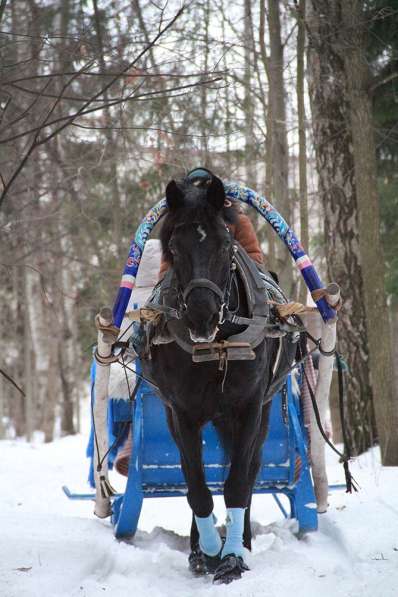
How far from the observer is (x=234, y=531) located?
14.8 ft

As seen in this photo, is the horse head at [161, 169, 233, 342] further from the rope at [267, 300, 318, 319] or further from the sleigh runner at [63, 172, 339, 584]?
the sleigh runner at [63, 172, 339, 584]

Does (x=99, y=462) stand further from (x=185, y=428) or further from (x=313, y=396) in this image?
(x=313, y=396)

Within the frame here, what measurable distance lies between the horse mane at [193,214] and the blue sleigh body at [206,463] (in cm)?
144

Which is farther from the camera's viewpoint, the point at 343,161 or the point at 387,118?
the point at 387,118

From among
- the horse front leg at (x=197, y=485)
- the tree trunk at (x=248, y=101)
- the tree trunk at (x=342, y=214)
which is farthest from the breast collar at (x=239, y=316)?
the tree trunk at (x=248, y=101)

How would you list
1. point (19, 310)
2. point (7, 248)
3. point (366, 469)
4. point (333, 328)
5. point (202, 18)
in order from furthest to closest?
1. point (19, 310)
2. point (7, 248)
3. point (202, 18)
4. point (366, 469)
5. point (333, 328)

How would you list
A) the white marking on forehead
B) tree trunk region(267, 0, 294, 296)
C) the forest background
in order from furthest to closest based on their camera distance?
tree trunk region(267, 0, 294, 296) → the forest background → the white marking on forehead

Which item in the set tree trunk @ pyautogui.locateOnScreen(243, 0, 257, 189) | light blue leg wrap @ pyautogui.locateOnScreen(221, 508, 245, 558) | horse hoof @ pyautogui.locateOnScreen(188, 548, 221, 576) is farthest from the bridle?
tree trunk @ pyautogui.locateOnScreen(243, 0, 257, 189)

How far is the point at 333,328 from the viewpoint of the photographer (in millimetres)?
5223

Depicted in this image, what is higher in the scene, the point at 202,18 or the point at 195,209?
the point at 202,18

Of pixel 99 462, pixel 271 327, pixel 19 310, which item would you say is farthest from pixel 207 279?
pixel 19 310

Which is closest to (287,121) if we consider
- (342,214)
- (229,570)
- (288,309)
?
(342,214)

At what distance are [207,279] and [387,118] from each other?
726 cm

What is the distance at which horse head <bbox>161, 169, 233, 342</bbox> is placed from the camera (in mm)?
3904
